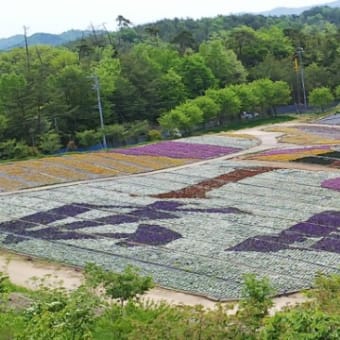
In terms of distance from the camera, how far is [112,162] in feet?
184

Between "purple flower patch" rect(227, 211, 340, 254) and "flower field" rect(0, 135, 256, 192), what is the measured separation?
2060 cm

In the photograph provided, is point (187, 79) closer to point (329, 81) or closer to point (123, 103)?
point (123, 103)

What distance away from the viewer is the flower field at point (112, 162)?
5022 cm

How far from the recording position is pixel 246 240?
1277 inches

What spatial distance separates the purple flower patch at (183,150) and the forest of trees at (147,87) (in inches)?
512

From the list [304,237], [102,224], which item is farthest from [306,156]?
[102,224]

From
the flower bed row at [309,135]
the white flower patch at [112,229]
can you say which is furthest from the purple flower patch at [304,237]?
the flower bed row at [309,135]

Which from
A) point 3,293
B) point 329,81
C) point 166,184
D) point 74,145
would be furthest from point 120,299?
point 329,81

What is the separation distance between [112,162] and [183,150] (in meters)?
8.79

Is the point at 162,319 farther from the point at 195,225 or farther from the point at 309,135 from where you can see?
the point at 309,135

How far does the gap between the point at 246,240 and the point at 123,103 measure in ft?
189

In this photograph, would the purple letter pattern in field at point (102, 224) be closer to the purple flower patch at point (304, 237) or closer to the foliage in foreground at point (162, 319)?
the purple flower patch at point (304, 237)

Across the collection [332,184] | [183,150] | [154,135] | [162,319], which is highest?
[162,319]

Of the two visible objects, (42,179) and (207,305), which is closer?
(207,305)
